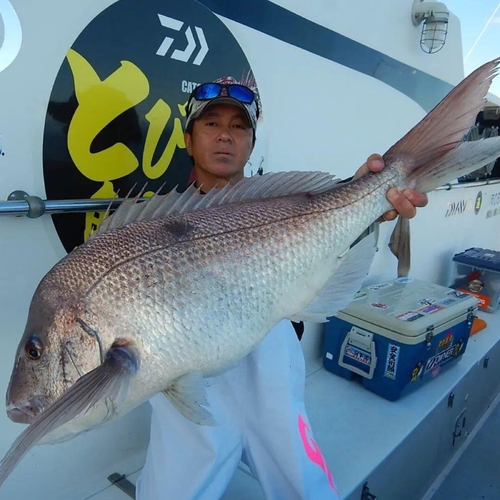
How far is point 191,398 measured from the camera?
85 cm

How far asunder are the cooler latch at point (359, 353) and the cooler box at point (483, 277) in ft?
6.23

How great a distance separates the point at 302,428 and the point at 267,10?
1.72m

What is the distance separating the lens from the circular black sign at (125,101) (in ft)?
4.36

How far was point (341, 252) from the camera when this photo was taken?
1044 millimetres

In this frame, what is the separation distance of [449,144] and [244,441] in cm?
100

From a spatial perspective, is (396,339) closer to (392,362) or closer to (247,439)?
(392,362)

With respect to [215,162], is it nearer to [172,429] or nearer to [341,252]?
[341,252]

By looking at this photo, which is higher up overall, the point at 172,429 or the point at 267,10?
the point at 267,10

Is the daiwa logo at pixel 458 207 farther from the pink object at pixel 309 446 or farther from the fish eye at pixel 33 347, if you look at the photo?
the fish eye at pixel 33 347

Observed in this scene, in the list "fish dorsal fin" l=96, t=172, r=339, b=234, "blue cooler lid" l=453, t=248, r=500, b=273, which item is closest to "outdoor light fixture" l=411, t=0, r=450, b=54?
"blue cooler lid" l=453, t=248, r=500, b=273

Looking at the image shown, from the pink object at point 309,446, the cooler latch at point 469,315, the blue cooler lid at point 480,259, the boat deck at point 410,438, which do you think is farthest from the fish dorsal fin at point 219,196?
the blue cooler lid at point 480,259

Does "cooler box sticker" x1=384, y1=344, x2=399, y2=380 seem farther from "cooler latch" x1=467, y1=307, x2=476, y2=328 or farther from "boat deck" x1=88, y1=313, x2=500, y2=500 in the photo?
"cooler latch" x1=467, y1=307, x2=476, y2=328

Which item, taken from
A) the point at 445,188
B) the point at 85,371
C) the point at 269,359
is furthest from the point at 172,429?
the point at 445,188

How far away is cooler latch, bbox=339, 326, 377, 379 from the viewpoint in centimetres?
226
